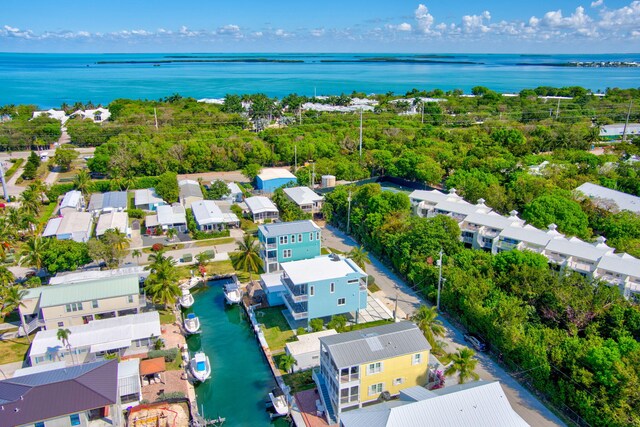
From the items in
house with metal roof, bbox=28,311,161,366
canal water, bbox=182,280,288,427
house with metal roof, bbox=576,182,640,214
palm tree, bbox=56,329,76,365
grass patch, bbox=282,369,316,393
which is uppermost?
house with metal roof, bbox=576,182,640,214

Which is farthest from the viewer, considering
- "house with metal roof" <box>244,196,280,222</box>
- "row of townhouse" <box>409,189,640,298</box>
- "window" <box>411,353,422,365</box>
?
"house with metal roof" <box>244,196,280,222</box>

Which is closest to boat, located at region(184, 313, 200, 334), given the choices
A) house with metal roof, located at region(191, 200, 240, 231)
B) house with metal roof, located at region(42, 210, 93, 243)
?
house with metal roof, located at region(191, 200, 240, 231)

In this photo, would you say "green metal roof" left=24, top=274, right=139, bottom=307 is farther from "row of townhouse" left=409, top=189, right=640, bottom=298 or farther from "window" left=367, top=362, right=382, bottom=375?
"row of townhouse" left=409, top=189, right=640, bottom=298

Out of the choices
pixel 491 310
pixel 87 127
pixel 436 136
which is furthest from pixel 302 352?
pixel 87 127

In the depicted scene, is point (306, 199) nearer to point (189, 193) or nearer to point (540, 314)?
point (189, 193)

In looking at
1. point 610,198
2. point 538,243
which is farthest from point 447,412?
point 610,198

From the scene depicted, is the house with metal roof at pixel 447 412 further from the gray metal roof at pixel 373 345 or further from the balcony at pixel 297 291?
the balcony at pixel 297 291
